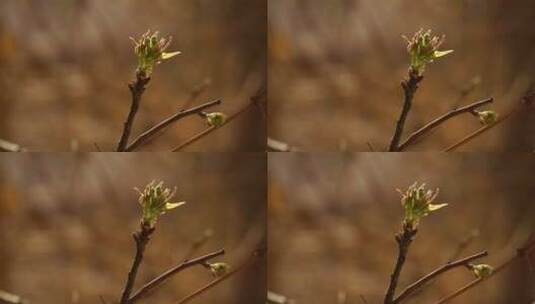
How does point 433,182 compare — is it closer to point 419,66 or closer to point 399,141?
point 399,141

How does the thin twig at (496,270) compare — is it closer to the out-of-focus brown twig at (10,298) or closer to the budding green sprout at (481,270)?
the budding green sprout at (481,270)

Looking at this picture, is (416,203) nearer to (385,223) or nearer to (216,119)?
(385,223)

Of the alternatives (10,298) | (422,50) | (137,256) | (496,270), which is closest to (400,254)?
(496,270)

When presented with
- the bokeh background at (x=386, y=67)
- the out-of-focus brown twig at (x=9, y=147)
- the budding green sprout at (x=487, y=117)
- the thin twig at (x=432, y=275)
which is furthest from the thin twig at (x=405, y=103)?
the out-of-focus brown twig at (x=9, y=147)

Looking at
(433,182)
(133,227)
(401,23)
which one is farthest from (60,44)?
(433,182)

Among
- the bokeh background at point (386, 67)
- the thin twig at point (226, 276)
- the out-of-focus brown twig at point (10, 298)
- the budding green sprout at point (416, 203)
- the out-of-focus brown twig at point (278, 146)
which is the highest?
the bokeh background at point (386, 67)

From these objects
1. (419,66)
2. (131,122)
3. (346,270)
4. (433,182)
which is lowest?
(346,270)
